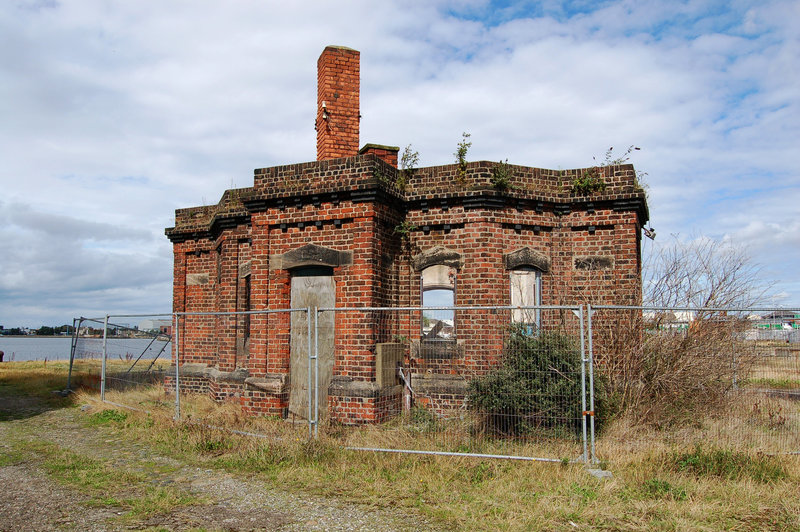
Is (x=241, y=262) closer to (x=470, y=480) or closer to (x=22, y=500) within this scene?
(x=22, y=500)

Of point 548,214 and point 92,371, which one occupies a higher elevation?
point 548,214

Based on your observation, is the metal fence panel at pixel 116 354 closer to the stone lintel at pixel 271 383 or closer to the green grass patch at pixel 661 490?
the stone lintel at pixel 271 383

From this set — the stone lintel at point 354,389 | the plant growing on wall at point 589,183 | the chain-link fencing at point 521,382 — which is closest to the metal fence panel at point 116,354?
the chain-link fencing at point 521,382

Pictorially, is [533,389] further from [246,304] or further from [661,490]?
[246,304]

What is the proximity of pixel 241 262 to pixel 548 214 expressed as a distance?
726 centimetres

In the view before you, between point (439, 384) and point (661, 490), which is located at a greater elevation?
point (439, 384)

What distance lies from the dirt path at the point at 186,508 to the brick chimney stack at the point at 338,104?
6.77 meters

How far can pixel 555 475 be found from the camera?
676 cm

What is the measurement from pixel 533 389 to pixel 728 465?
7.90 feet

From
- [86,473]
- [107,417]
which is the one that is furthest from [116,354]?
[86,473]

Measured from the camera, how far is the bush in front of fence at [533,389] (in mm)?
7727

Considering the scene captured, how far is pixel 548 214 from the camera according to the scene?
11297mm

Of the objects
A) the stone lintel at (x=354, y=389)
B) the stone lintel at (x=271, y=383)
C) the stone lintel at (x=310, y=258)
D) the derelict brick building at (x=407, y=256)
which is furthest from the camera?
the stone lintel at (x=271, y=383)

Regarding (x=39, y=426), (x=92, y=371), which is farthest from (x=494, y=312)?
(x=92, y=371)
